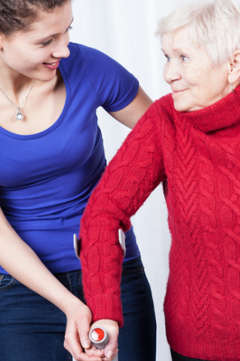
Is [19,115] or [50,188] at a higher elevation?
[19,115]

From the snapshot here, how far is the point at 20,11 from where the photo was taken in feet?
5.44

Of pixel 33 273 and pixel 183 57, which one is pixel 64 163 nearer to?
pixel 33 273

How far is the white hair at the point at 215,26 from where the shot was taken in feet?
5.06

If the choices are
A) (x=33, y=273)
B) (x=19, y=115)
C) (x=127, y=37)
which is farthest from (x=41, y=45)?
(x=127, y=37)

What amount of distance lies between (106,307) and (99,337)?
8 centimetres

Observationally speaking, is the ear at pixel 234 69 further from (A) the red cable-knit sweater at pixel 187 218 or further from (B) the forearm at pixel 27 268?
(B) the forearm at pixel 27 268

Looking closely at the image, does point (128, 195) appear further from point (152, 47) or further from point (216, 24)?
point (152, 47)

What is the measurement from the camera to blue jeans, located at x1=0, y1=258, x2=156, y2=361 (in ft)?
6.23

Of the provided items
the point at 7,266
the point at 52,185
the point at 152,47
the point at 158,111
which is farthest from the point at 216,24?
the point at 152,47

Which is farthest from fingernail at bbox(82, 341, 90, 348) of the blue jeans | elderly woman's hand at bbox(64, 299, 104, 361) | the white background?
the white background

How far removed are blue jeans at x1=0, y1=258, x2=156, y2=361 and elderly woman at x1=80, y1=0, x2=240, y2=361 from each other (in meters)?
0.21

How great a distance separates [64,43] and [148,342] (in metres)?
0.87

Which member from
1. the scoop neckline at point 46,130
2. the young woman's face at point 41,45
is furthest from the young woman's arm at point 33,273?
the young woman's face at point 41,45

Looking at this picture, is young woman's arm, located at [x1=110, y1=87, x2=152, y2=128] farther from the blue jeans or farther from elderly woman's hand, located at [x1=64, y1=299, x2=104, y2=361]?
elderly woman's hand, located at [x1=64, y1=299, x2=104, y2=361]
